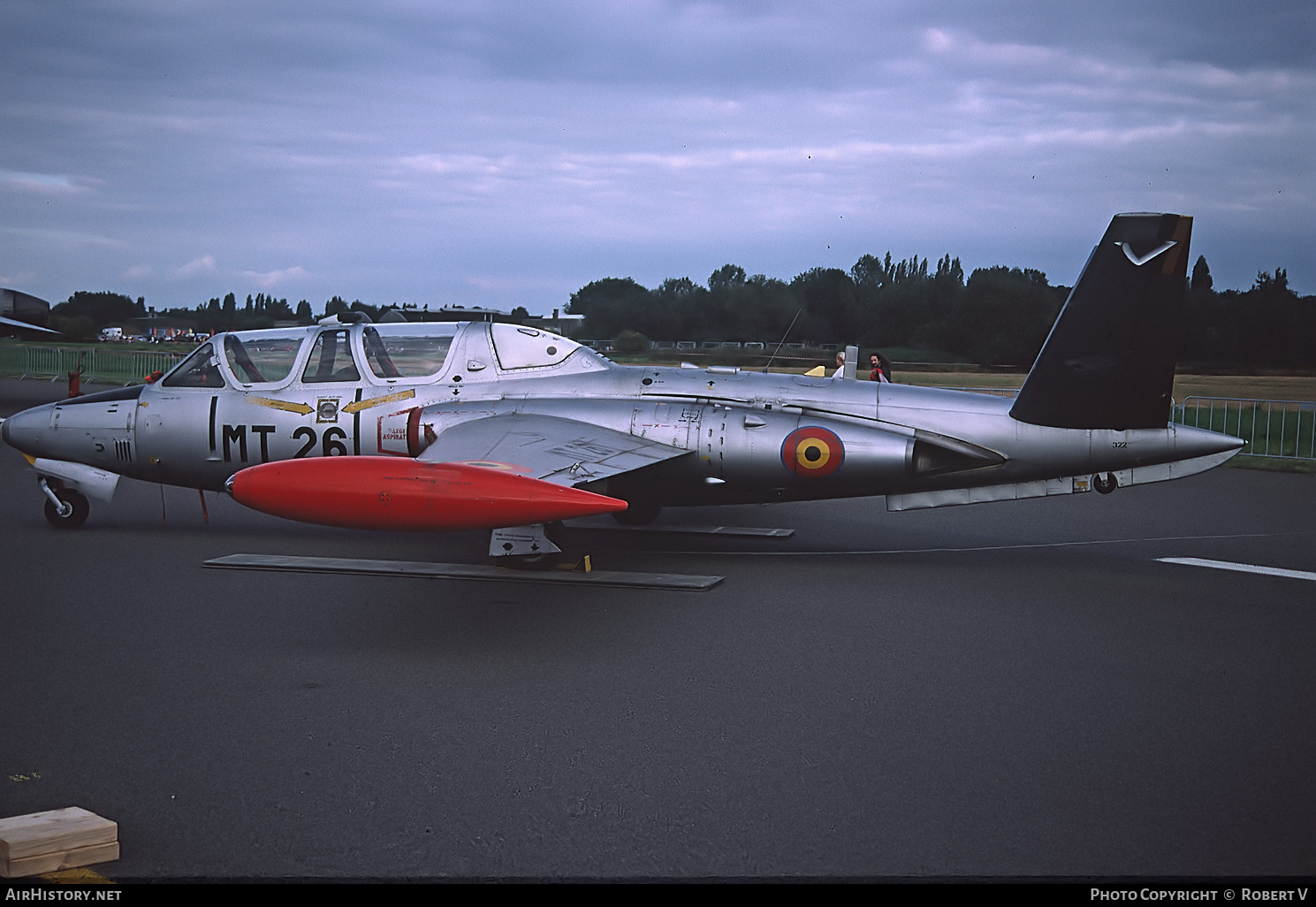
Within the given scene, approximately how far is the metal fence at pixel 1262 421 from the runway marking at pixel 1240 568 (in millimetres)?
10170

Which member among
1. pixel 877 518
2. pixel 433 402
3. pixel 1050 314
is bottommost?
pixel 877 518

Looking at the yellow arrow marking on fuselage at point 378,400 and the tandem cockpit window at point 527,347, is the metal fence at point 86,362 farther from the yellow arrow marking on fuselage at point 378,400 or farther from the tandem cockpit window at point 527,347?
the tandem cockpit window at point 527,347

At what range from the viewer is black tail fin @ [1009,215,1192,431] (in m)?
8.52

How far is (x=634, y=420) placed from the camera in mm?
9805

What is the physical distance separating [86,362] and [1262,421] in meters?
38.9

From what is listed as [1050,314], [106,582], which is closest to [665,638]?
[106,582]

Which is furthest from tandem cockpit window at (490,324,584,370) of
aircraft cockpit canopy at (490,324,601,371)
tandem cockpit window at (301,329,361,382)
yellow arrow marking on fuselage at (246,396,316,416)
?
yellow arrow marking on fuselage at (246,396,316,416)

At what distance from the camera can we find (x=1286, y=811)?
14.4 ft

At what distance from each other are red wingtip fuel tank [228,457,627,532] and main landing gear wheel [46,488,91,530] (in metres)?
5.76

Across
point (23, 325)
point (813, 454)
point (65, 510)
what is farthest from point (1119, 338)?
point (23, 325)

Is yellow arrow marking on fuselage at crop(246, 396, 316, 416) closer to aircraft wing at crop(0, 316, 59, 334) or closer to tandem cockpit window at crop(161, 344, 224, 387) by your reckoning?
tandem cockpit window at crop(161, 344, 224, 387)

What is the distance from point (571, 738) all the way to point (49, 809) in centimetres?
227

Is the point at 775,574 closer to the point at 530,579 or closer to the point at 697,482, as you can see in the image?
the point at 697,482

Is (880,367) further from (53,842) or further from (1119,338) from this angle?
(53,842)
